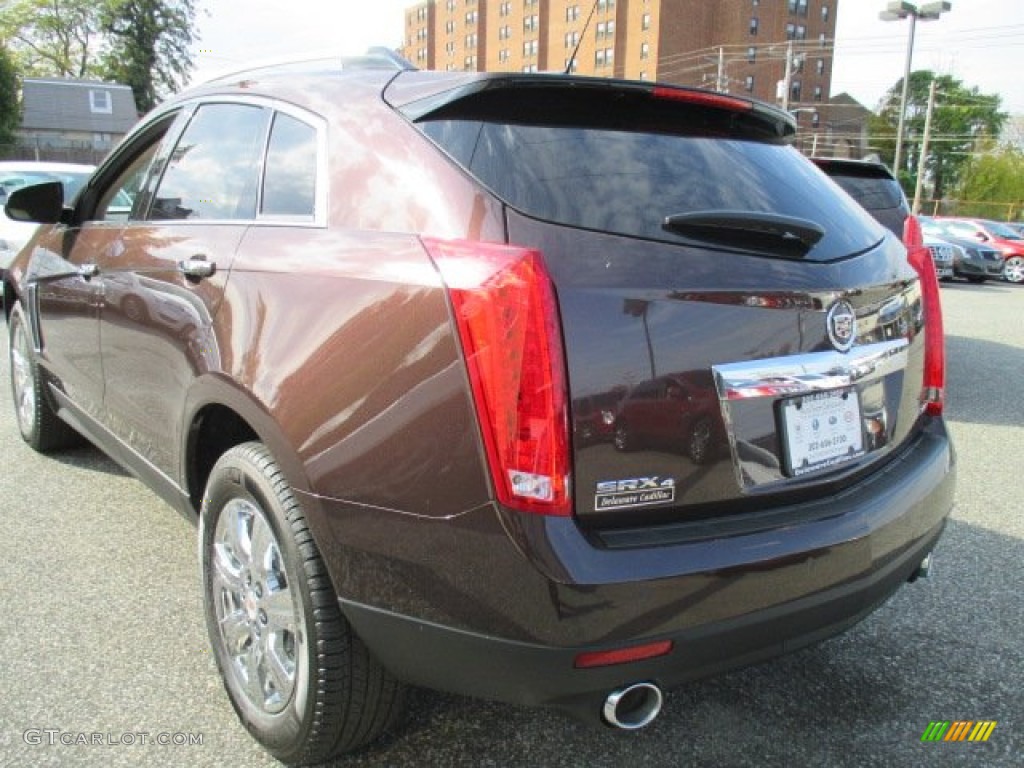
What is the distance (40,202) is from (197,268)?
5.42 feet

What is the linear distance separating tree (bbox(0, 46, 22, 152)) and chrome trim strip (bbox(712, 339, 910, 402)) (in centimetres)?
4991

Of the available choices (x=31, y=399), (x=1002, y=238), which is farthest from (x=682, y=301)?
(x=1002, y=238)

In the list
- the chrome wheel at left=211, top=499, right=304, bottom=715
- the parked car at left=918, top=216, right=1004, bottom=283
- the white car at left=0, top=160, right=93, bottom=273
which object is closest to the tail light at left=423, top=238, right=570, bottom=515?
the chrome wheel at left=211, top=499, right=304, bottom=715

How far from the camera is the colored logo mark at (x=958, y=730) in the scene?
2402 mm

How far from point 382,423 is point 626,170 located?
81 cm

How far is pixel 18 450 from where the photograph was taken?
183 inches

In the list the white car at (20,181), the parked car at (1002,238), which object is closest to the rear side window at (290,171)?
the white car at (20,181)

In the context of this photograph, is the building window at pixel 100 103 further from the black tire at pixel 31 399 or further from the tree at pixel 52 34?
the black tire at pixel 31 399

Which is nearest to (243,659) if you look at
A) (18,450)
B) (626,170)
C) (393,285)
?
(393,285)

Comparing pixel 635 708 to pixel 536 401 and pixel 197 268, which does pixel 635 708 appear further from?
pixel 197 268

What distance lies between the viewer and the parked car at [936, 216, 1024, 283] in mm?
21438

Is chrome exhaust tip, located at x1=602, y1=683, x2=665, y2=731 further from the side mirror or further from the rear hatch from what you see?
the side mirror

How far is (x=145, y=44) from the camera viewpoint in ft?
207

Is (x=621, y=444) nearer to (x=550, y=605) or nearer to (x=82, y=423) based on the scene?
(x=550, y=605)
